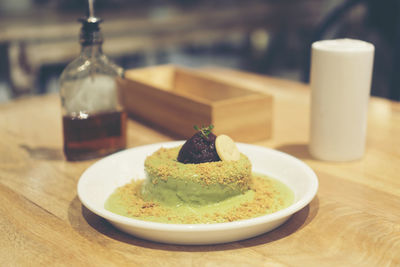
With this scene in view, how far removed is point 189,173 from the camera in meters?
0.87

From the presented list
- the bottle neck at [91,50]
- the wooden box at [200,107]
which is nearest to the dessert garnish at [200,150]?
the wooden box at [200,107]

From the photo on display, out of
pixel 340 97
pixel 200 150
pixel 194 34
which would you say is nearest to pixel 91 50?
pixel 200 150

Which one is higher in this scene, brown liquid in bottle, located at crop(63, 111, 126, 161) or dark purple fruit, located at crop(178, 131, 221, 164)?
dark purple fruit, located at crop(178, 131, 221, 164)

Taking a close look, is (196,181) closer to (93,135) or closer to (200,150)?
(200,150)

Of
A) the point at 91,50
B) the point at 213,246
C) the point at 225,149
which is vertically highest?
the point at 91,50

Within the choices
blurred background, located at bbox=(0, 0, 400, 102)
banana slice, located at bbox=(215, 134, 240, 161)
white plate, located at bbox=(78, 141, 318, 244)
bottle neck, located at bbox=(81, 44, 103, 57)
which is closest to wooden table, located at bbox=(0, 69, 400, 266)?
white plate, located at bbox=(78, 141, 318, 244)

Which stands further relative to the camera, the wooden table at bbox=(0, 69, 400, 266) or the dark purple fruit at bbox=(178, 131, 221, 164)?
the dark purple fruit at bbox=(178, 131, 221, 164)

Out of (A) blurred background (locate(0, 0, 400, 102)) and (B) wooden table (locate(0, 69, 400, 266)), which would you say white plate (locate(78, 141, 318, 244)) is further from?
(A) blurred background (locate(0, 0, 400, 102))

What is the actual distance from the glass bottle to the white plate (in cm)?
15

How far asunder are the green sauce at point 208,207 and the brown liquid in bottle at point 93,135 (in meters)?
0.27

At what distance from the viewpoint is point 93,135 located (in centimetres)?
121

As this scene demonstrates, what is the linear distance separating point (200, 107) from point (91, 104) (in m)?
0.29

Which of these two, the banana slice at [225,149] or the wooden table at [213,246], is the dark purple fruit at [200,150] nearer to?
the banana slice at [225,149]

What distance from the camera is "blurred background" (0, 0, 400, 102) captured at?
2182 mm
